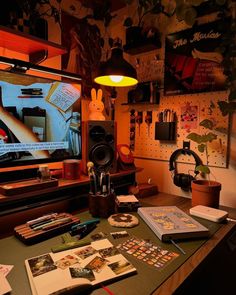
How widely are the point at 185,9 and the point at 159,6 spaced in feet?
1.31

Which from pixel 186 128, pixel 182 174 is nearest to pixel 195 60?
pixel 186 128

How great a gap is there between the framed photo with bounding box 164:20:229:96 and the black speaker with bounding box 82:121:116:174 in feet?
1.97

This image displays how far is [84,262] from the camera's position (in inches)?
27.6

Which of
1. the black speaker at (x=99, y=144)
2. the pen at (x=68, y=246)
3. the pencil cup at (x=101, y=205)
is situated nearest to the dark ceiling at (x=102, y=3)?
the black speaker at (x=99, y=144)

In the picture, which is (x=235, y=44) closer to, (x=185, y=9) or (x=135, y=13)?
(x=185, y=9)

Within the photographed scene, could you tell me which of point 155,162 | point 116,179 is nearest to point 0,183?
point 116,179

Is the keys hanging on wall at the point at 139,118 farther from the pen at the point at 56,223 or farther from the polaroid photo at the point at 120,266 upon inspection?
the polaroid photo at the point at 120,266

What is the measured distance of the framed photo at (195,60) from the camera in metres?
1.42

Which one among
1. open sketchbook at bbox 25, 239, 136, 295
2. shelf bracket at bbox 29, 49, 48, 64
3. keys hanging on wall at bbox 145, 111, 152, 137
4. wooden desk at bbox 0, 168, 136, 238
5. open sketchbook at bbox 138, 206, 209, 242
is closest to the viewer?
open sketchbook at bbox 25, 239, 136, 295

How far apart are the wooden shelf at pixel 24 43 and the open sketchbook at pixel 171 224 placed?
954 mm

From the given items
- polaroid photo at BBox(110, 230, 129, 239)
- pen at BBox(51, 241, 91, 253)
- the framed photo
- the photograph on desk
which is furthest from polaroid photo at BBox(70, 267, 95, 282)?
the framed photo

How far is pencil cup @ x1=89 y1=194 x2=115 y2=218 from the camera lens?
1064 mm

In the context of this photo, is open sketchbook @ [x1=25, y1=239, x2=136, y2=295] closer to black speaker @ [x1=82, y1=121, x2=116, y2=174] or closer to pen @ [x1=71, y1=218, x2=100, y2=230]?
pen @ [x1=71, y1=218, x2=100, y2=230]

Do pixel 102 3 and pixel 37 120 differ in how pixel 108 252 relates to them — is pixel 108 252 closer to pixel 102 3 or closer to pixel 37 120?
pixel 37 120
